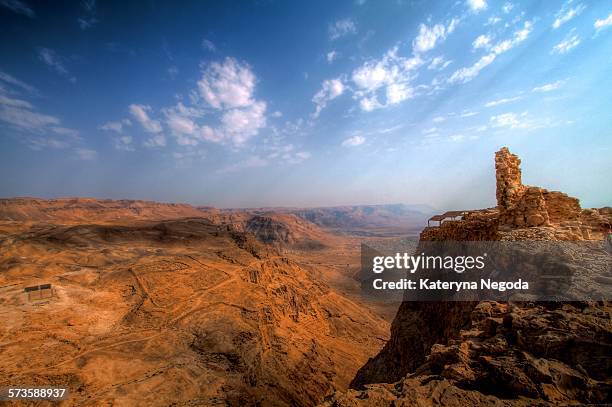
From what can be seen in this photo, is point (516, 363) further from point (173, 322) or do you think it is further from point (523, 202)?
point (173, 322)

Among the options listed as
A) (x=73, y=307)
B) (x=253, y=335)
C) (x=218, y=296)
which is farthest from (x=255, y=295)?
(x=73, y=307)

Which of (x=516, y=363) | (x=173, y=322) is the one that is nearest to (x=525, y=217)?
(x=516, y=363)

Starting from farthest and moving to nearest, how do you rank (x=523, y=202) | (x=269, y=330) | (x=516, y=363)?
(x=269, y=330) → (x=523, y=202) → (x=516, y=363)

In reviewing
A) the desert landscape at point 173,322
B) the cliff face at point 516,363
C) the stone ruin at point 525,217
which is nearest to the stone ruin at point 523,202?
the stone ruin at point 525,217

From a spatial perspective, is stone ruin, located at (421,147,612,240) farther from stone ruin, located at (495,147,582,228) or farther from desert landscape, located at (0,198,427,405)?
desert landscape, located at (0,198,427,405)

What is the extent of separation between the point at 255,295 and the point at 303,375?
748 cm

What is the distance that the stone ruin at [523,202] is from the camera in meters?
8.33

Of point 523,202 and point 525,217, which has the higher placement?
point 523,202

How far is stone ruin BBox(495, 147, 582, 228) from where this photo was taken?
8.33 meters

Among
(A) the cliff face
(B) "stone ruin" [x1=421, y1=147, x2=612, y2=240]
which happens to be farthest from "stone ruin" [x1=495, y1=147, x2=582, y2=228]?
(A) the cliff face

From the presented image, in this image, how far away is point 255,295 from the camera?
20.0 meters

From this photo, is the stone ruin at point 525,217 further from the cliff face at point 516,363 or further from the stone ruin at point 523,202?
the cliff face at point 516,363

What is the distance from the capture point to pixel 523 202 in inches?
336

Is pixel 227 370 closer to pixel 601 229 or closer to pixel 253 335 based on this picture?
pixel 253 335
